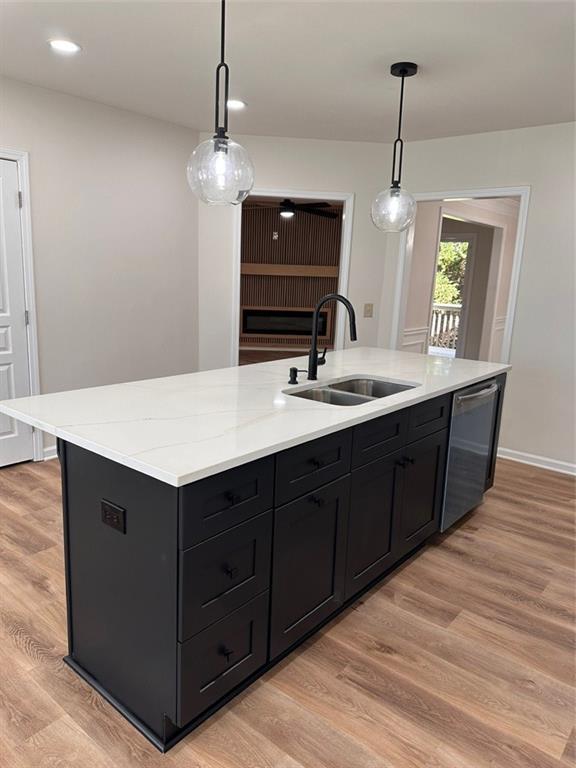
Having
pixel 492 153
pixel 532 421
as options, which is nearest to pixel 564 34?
pixel 492 153

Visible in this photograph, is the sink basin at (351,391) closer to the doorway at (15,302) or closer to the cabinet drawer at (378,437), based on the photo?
the cabinet drawer at (378,437)

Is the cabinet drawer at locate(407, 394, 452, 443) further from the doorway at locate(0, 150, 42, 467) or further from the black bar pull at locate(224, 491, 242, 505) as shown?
the doorway at locate(0, 150, 42, 467)

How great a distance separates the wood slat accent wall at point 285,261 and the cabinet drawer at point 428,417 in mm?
7043

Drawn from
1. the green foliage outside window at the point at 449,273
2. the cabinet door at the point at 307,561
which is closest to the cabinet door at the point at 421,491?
the cabinet door at the point at 307,561

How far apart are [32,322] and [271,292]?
6484 millimetres

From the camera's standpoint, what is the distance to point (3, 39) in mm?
2818

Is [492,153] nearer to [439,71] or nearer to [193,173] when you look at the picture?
[439,71]

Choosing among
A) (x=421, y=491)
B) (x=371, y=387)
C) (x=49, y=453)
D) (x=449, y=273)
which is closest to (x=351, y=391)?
(x=371, y=387)

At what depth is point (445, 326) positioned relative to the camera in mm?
9812

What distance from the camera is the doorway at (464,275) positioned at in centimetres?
495

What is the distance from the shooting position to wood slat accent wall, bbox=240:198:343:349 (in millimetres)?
9767

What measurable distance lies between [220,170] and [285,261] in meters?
7.94

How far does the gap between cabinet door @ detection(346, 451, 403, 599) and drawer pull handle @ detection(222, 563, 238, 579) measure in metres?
0.64

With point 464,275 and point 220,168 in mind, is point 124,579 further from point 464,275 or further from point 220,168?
point 464,275
